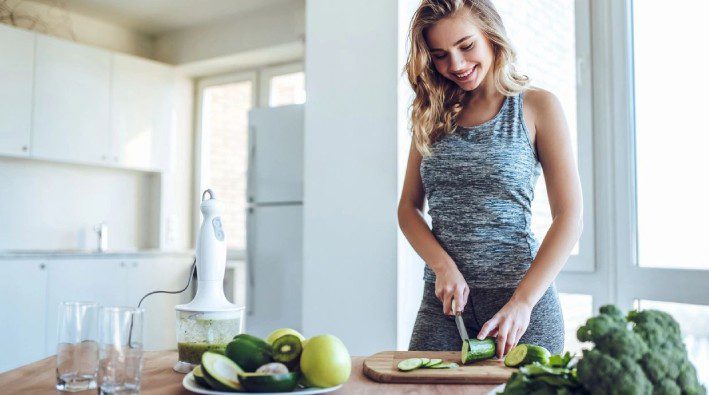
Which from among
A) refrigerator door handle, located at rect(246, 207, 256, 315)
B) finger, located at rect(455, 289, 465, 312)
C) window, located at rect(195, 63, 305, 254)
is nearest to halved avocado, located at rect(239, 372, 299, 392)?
finger, located at rect(455, 289, 465, 312)

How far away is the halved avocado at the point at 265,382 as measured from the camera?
90 cm

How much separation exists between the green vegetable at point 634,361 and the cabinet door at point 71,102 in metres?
4.32

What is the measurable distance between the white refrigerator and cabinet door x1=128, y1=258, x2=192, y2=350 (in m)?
0.94

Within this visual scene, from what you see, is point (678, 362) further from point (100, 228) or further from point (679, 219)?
point (100, 228)

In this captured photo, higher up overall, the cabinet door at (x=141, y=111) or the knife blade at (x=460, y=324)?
the cabinet door at (x=141, y=111)

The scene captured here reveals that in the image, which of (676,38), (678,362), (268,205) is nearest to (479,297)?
(678,362)

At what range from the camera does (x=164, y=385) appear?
104cm

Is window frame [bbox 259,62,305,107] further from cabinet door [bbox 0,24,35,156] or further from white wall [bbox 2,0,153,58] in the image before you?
cabinet door [bbox 0,24,35,156]

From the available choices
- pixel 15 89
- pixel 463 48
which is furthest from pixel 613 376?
pixel 15 89

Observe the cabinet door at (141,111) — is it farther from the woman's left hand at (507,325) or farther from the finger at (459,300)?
the woman's left hand at (507,325)

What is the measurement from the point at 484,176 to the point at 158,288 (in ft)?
12.4

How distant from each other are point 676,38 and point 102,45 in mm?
4194

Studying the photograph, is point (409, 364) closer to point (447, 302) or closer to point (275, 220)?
point (447, 302)

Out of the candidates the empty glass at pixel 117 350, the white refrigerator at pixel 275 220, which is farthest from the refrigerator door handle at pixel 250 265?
the empty glass at pixel 117 350
